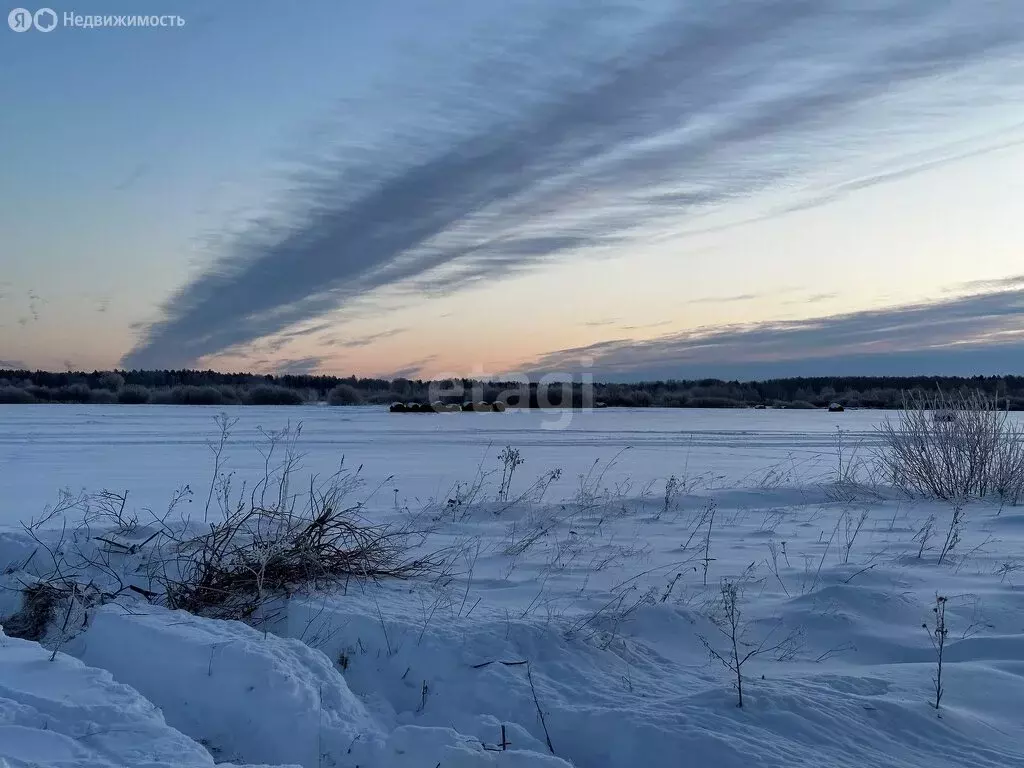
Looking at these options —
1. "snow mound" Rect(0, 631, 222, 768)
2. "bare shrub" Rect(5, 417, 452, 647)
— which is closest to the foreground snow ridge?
"snow mound" Rect(0, 631, 222, 768)

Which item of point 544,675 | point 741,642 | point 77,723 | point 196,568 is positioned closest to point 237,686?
point 77,723

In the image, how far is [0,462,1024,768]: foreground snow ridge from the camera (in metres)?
3.11

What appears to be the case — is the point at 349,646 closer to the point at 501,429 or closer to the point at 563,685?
the point at 563,685

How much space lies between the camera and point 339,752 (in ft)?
10.3

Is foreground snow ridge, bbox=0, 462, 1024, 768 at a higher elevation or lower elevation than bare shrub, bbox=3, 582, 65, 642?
lower

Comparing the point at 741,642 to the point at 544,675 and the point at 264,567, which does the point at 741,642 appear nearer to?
the point at 544,675

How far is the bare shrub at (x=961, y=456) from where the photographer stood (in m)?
10.9

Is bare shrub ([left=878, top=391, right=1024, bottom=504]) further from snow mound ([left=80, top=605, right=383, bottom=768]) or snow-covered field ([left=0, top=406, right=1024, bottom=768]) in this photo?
snow mound ([left=80, top=605, right=383, bottom=768])

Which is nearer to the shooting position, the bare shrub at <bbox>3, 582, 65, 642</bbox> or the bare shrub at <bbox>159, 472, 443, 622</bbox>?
the bare shrub at <bbox>3, 582, 65, 642</bbox>

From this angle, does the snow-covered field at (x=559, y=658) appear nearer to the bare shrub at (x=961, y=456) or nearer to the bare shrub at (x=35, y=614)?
the bare shrub at (x=35, y=614)

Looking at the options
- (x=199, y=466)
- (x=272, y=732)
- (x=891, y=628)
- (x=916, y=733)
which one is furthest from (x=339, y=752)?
(x=199, y=466)

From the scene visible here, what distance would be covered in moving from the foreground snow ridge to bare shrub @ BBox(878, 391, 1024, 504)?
5.10m

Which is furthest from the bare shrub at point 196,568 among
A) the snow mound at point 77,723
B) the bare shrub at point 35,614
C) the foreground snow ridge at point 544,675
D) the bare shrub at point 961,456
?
the bare shrub at point 961,456

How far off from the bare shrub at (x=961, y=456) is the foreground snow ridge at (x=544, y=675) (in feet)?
16.7
